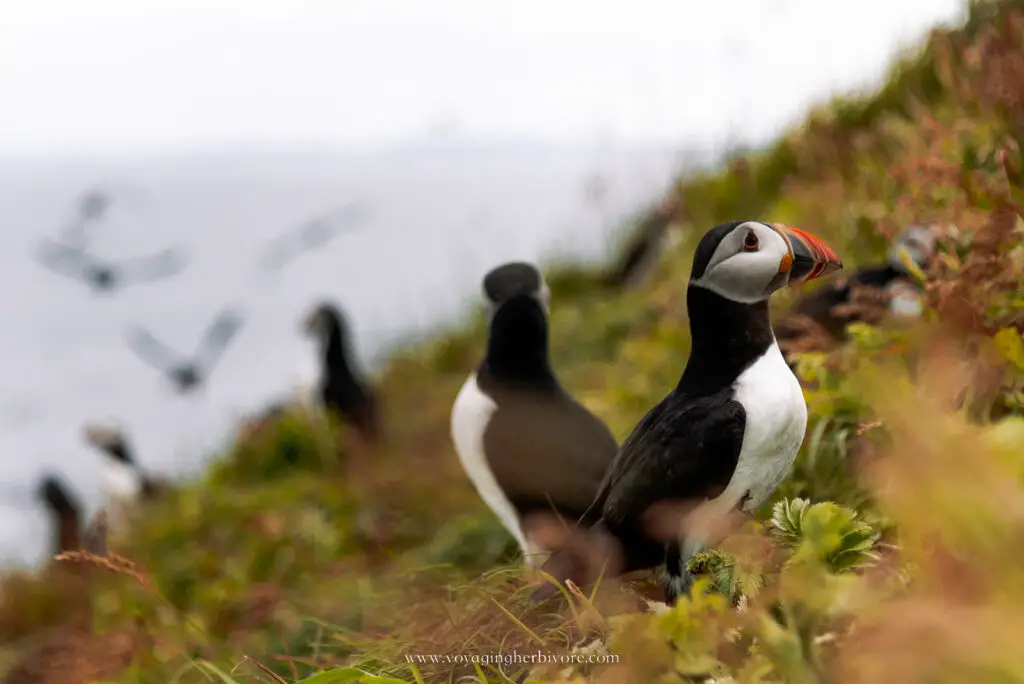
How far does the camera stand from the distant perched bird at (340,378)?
7.76 metres

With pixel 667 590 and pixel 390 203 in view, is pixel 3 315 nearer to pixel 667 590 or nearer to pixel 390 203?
pixel 390 203

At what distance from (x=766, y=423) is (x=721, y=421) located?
0.32 feet

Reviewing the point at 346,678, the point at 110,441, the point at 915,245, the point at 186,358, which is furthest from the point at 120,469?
the point at 346,678

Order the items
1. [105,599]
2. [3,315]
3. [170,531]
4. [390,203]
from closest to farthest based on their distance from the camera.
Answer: [105,599], [170,531], [3,315], [390,203]

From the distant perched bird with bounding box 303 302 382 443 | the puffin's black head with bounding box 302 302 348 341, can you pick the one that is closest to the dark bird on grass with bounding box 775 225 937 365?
the distant perched bird with bounding box 303 302 382 443

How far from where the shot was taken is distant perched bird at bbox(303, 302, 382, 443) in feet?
25.5

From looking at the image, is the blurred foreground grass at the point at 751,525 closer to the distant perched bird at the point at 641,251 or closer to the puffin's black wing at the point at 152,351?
the distant perched bird at the point at 641,251

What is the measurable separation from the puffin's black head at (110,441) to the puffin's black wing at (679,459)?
7489mm

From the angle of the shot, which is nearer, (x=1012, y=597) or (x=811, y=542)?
(x=1012, y=597)

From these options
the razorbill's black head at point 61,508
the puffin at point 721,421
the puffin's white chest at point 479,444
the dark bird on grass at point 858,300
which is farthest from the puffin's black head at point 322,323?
the puffin at point 721,421

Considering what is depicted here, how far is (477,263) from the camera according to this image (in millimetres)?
8977

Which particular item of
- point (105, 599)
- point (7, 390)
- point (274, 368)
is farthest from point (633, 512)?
point (7, 390)

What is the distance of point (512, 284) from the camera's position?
3.38m

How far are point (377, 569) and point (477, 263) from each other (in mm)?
4308
